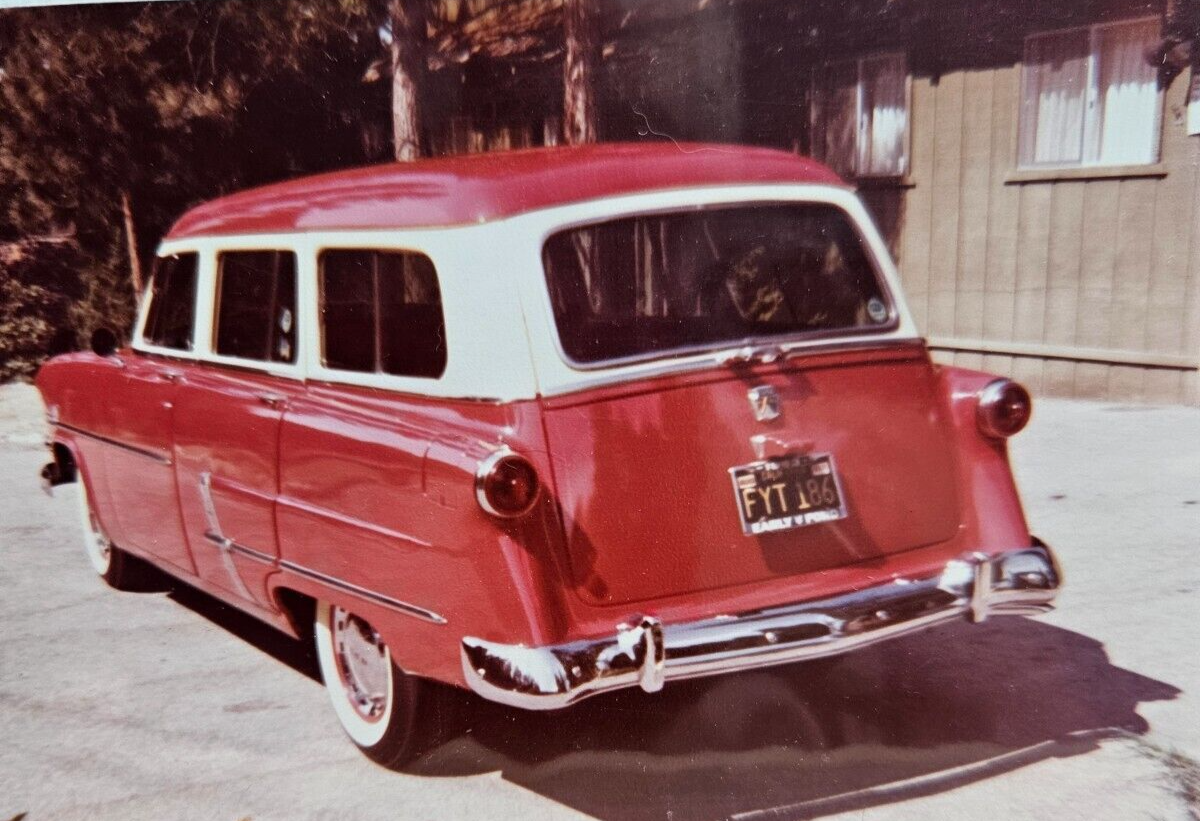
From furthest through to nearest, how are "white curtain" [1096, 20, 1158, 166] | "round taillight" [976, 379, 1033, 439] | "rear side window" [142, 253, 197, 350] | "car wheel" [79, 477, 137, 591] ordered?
"white curtain" [1096, 20, 1158, 166] → "car wheel" [79, 477, 137, 591] → "rear side window" [142, 253, 197, 350] → "round taillight" [976, 379, 1033, 439]

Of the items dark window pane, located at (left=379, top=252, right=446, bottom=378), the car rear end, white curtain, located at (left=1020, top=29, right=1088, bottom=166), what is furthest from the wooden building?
dark window pane, located at (left=379, top=252, right=446, bottom=378)

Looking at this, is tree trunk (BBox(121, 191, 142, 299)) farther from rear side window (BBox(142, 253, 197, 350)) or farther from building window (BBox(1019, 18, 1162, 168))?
building window (BBox(1019, 18, 1162, 168))

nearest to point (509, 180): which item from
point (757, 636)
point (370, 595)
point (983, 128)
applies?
point (370, 595)

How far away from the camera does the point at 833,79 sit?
729 cm

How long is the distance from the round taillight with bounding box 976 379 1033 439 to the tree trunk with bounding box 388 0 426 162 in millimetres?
2589

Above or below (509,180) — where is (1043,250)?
below

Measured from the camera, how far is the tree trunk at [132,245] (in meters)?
4.85

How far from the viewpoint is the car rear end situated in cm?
264

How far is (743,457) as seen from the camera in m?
2.78

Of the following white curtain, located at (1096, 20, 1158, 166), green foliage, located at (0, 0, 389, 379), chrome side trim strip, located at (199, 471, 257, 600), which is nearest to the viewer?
chrome side trim strip, located at (199, 471, 257, 600)

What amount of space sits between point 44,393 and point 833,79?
16.2 feet

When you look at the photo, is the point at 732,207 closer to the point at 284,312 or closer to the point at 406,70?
the point at 284,312

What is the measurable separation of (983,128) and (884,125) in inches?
37.8

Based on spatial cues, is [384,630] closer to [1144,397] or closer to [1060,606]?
[1060,606]
